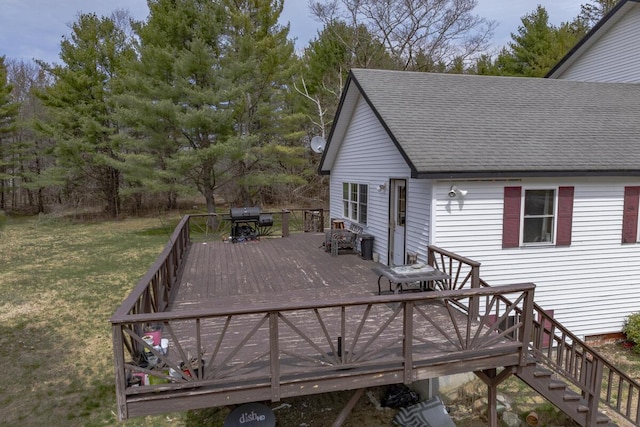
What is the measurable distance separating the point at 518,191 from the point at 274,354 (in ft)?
18.8

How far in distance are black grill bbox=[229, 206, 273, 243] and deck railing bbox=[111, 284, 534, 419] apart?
6.89 m

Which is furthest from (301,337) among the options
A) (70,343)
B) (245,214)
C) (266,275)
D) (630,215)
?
(245,214)

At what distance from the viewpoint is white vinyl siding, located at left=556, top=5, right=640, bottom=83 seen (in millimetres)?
11789

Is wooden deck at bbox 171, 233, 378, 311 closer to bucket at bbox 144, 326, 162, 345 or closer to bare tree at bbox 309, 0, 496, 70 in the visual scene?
bucket at bbox 144, 326, 162, 345

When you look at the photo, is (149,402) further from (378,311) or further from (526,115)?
(526,115)

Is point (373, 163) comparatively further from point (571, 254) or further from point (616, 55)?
point (616, 55)

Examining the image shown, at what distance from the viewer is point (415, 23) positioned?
23.4 meters

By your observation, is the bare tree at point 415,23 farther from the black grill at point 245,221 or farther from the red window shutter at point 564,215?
the red window shutter at point 564,215

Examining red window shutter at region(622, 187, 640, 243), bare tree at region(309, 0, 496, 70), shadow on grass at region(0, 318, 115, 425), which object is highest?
bare tree at region(309, 0, 496, 70)

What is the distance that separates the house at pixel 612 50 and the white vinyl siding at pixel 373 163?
322 inches

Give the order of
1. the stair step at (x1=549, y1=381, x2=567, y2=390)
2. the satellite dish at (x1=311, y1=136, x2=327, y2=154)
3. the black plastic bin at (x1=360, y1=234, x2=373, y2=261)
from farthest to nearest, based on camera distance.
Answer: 1. the satellite dish at (x1=311, y1=136, x2=327, y2=154)
2. the black plastic bin at (x1=360, y1=234, x2=373, y2=261)
3. the stair step at (x1=549, y1=381, x2=567, y2=390)

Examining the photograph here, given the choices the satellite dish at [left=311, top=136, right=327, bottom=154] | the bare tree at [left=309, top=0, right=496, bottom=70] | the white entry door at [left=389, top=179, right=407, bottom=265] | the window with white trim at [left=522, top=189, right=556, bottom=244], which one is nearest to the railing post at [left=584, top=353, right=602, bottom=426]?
the window with white trim at [left=522, top=189, right=556, bottom=244]

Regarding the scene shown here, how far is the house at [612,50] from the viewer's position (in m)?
11.7

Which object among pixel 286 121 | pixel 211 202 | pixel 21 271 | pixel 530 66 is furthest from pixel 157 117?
pixel 530 66
